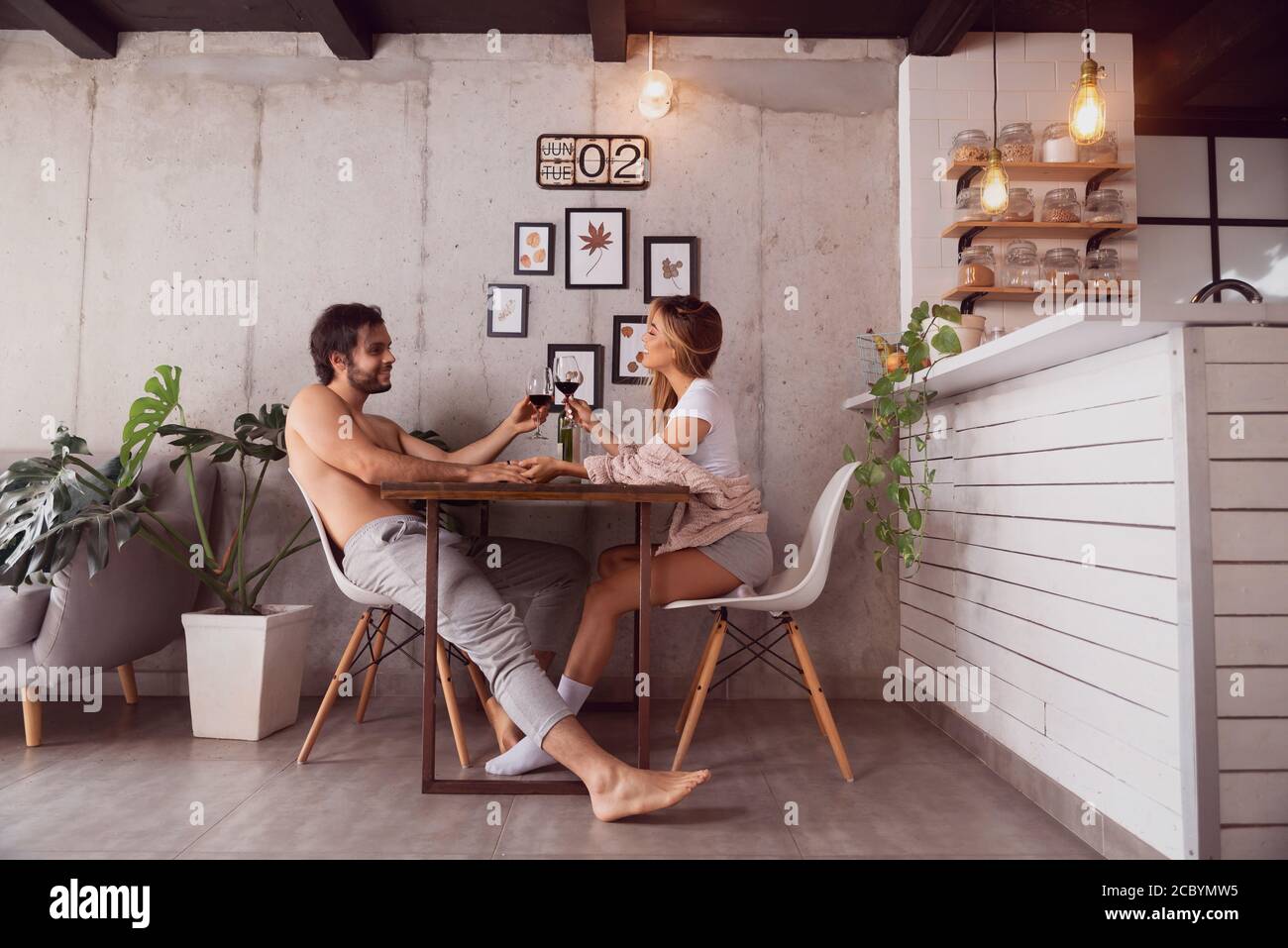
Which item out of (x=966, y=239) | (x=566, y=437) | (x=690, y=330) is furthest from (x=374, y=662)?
(x=966, y=239)

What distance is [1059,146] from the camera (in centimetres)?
301

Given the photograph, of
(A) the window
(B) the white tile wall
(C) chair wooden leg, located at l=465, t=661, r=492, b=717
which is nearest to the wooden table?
(C) chair wooden leg, located at l=465, t=661, r=492, b=717

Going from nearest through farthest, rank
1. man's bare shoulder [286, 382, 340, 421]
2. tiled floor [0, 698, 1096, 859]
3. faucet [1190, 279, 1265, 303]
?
faucet [1190, 279, 1265, 303] → tiled floor [0, 698, 1096, 859] → man's bare shoulder [286, 382, 340, 421]

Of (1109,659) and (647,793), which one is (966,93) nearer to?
(1109,659)

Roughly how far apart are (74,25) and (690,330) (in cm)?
281

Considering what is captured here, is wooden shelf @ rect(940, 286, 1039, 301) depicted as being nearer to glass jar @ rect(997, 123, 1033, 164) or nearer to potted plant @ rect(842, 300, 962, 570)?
potted plant @ rect(842, 300, 962, 570)

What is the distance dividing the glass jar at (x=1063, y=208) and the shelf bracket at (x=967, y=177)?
0.31 metres

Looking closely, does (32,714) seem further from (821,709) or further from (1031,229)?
(1031,229)

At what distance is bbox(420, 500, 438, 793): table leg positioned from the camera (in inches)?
76.9

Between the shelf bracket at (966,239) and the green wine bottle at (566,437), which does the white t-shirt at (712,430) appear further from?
the shelf bracket at (966,239)

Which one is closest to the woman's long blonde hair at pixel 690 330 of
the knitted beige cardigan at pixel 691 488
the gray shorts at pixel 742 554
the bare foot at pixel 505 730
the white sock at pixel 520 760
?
the knitted beige cardigan at pixel 691 488

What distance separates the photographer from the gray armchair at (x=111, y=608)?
2379mm

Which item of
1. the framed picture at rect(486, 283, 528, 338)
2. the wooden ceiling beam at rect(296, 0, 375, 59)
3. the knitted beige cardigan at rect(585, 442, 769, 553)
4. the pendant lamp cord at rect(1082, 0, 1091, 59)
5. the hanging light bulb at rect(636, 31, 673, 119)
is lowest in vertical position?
the knitted beige cardigan at rect(585, 442, 769, 553)

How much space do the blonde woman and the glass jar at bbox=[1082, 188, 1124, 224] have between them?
1.76m
